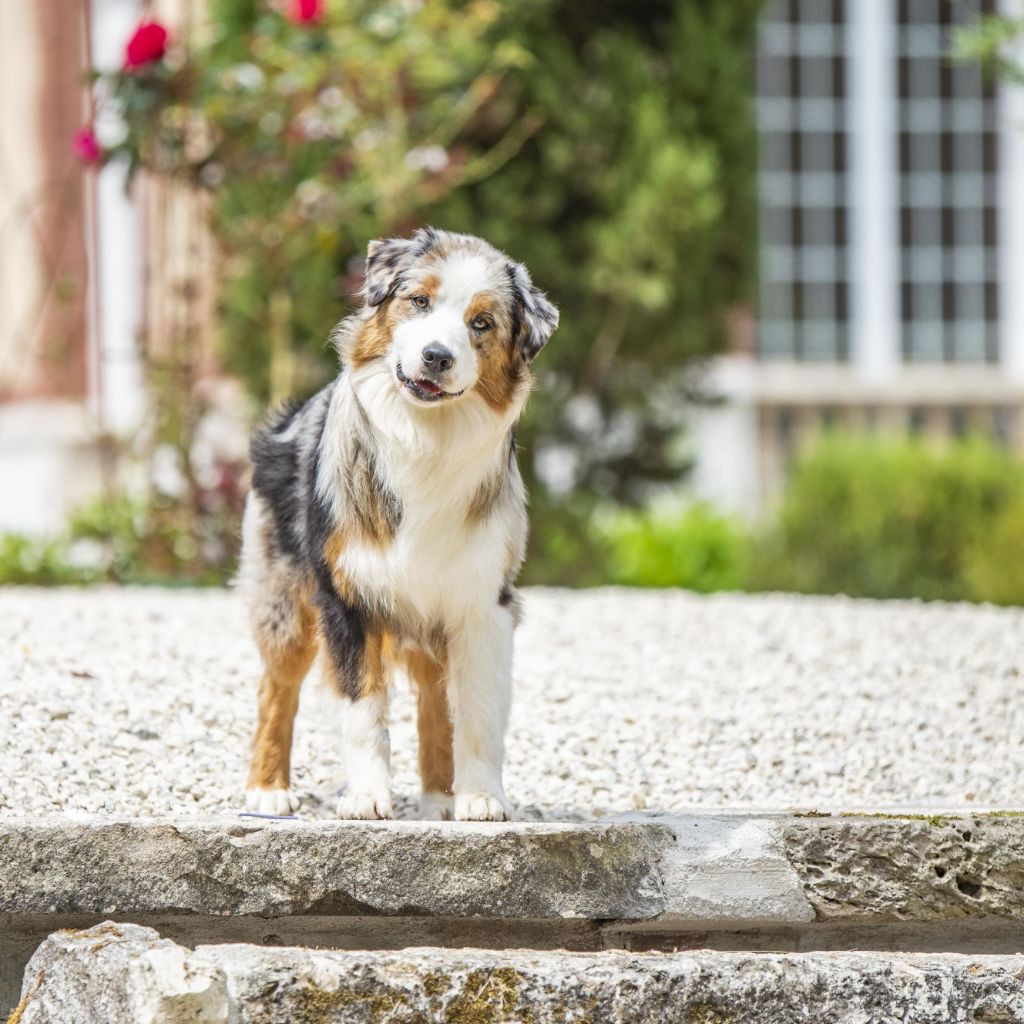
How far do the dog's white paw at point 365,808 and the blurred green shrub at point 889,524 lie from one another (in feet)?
21.1

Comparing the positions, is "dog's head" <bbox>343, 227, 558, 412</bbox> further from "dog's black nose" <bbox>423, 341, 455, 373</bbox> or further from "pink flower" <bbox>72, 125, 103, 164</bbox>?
"pink flower" <bbox>72, 125, 103, 164</bbox>

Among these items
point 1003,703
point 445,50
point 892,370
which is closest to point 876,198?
point 892,370

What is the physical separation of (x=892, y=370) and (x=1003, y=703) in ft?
27.7

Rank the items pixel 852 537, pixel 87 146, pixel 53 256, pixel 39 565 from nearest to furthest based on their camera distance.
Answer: pixel 87 146 → pixel 39 565 → pixel 852 537 → pixel 53 256

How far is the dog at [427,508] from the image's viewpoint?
334 cm

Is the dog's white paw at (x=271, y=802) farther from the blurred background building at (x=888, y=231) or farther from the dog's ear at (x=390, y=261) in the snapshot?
the blurred background building at (x=888, y=231)

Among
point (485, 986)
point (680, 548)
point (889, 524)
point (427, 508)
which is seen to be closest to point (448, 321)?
point (427, 508)

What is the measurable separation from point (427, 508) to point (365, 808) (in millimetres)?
631

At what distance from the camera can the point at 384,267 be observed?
3439 mm

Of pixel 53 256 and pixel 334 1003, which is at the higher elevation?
pixel 53 256

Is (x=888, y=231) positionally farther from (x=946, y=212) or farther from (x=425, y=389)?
(x=425, y=389)

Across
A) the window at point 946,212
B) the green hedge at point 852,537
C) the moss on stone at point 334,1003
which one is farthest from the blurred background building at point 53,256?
the moss on stone at point 334,1003

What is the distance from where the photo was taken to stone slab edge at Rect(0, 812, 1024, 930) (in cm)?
303

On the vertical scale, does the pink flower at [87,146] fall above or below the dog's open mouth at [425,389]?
above
